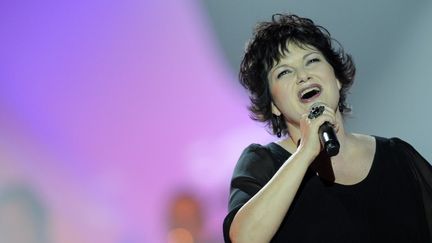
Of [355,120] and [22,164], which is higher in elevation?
[22,164]

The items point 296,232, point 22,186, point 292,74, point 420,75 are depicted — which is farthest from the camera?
point 420,75

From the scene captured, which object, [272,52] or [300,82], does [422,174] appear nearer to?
[300,82]

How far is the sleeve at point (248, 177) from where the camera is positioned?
4.59 feet

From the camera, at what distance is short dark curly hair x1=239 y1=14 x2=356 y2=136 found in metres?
1.69

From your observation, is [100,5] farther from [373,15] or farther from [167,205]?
[373,15]

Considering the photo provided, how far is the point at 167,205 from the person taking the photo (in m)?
2.43

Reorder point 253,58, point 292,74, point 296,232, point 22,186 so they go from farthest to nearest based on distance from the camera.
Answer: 1. point 22,186
2. point 253,58
3. point 292,74
4. point 296,232

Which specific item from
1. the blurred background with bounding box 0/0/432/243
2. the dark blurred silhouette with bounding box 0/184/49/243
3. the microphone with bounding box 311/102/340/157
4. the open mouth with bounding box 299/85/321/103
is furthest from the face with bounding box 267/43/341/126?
the dark blurred silhouette with bounding box 0/184/49/243

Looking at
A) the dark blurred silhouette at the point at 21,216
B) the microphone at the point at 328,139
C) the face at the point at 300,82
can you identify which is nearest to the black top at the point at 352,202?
the face at the point at 300,82

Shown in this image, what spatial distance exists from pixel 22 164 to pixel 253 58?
1.11 metres

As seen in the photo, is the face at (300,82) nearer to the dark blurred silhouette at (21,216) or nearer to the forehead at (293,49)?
the forehead at (293,49)

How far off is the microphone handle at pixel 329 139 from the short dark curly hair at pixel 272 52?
398mm

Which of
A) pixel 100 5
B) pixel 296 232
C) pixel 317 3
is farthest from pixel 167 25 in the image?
pixel 296 232

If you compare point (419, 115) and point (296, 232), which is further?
point (419, 115)
